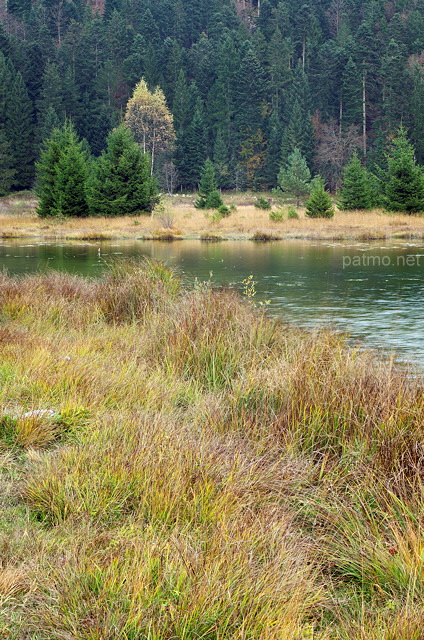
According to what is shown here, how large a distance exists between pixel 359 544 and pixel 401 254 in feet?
76.2

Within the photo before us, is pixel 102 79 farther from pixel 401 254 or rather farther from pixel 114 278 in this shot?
pixel 114 278

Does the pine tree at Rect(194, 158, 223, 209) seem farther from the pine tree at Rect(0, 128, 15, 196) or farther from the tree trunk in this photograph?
the tree trunk

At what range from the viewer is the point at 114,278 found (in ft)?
37.5

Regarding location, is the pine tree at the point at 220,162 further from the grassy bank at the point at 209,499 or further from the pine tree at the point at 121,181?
the grassy bank at the point at 209,499

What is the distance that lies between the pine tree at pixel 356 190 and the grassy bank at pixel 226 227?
76cm

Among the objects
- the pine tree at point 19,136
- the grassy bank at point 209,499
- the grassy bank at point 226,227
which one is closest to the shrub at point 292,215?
the grassy bank at point 226,227

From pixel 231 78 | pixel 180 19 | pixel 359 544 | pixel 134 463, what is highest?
pixel 180 19

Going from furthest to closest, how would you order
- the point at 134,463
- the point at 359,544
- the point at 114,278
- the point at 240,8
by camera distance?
the point at 240,8 < the point at 114,278 < the point at 134,463 < the point at 359,544

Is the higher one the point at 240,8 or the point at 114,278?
the point at 240,8

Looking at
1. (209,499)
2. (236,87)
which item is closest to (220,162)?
(236,87)

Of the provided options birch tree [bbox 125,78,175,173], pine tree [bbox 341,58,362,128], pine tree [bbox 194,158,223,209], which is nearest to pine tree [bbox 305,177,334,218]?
pine tree [bbox 194,158,223,209]

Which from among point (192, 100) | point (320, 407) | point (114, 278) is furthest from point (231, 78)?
point (320, 407)

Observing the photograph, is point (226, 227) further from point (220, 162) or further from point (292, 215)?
point (220, 162)

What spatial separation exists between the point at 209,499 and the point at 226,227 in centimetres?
3502
